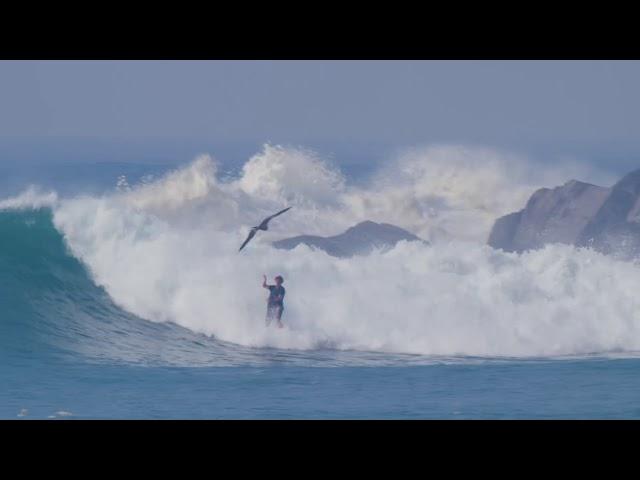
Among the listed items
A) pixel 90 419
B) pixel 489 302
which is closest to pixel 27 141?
pixel 90 419

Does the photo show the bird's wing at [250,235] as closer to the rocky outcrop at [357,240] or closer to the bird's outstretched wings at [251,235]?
the bird's outstretched wings at [251,235]

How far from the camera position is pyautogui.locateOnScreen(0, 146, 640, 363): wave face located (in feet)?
34.0

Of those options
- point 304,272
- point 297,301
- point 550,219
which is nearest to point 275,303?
point 297,301

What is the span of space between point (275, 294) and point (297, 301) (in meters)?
0.21

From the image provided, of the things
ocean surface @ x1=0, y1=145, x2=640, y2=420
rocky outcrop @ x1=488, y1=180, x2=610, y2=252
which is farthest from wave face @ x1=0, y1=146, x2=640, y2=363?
rocky outcrop @ x1=488, y1=180, x2=610, y2=252

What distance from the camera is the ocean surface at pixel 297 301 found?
941 centimetres

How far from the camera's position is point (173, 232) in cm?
1121

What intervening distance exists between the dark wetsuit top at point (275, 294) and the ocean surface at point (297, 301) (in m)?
0.10

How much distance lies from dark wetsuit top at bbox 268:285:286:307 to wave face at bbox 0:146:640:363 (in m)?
0.11

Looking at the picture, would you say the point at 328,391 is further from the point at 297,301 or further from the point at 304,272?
the point at 304,272

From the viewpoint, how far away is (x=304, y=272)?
1088 cm
